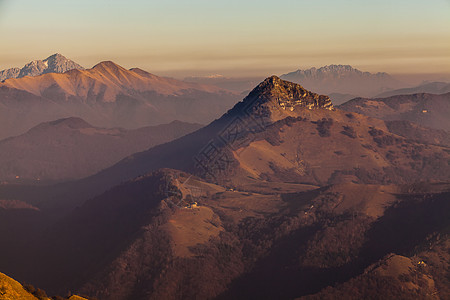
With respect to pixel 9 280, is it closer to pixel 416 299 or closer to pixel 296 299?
pixel 296 299

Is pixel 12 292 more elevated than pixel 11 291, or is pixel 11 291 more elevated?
pixel 11 291

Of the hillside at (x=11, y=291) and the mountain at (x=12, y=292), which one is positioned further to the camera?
the mountain at (x=12, y=292)

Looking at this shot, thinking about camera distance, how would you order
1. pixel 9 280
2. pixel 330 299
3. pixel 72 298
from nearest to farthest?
pixel 9 280 < pixel 72 298 < pixel 330 299

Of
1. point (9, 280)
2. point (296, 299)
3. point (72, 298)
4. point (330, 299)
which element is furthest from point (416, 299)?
point (9, 280)

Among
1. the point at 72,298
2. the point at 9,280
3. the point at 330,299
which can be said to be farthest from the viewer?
the point at 330,299

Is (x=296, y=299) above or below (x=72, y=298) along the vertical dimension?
below

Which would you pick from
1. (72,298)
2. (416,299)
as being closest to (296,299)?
(416,299)

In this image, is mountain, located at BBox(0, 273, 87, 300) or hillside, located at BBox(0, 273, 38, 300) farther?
mountain, located at BBox(0, 273, 87, 300)

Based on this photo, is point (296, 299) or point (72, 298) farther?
point (296, 299)

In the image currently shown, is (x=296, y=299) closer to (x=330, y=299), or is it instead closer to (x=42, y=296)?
(x=330, y=299)

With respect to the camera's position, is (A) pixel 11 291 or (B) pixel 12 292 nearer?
(B) pixel 12 292

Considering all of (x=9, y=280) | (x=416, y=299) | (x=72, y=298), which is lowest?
(x=416, y=299)
